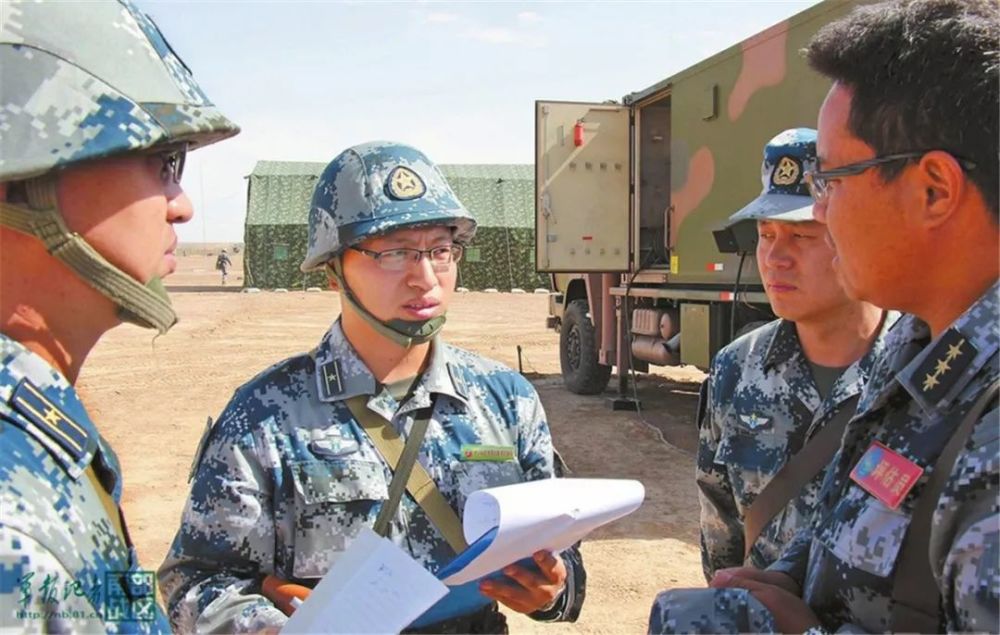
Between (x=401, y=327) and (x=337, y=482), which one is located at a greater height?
(x=401, y=327)

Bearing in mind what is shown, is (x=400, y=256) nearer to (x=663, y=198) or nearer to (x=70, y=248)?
(x=70, y=248)

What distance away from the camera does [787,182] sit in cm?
249

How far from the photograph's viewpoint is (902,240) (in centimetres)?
128

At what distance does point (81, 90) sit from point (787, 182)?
77.3 inches

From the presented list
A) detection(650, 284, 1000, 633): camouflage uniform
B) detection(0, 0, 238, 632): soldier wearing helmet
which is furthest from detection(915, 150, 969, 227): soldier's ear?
detection(0, 0, 238, 632): soldier wearing helmet

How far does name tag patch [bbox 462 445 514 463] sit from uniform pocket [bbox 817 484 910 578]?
0.87m

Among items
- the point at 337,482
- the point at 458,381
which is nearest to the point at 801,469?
the point at 458,381

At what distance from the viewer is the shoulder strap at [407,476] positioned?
1913 millimetres

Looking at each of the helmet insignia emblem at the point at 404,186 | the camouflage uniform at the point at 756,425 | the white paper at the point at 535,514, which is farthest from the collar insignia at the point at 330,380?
the camouflage uniform at the point at 756,425

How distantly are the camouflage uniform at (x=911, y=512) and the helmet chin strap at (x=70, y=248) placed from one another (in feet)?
3.00

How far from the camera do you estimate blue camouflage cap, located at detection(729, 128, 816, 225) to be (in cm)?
239

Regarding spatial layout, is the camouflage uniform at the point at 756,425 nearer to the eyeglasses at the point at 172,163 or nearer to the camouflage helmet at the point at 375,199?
the camouflage helmet at the point at 375,199

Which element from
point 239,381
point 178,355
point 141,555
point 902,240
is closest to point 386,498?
point 902,240

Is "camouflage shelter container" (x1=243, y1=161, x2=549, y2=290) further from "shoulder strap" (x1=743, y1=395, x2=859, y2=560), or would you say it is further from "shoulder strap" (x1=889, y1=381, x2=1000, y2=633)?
"shoulder strap" (x1=889, y1=381, x2=1000, y2=633)
